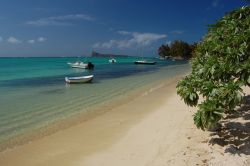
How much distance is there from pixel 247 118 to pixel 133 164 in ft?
12.9

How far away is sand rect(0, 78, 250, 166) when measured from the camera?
6.66m

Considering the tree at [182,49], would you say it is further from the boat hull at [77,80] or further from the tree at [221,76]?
the tree at [221,76]

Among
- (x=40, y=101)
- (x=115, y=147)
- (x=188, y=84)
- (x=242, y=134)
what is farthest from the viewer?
(x=40, y=101)

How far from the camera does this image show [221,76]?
626 centimetres

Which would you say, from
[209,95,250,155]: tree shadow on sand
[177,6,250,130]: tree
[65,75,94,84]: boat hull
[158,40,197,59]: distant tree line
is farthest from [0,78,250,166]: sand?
[158,40,197,59]: distant tree line

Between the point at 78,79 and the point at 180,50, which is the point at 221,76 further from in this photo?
the point at 180,50

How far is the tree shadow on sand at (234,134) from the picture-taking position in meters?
6.64

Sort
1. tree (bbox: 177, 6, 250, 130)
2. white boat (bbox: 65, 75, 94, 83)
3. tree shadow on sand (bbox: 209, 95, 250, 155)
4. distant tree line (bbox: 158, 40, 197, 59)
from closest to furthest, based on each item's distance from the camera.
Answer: tree (bbox: 177, 6, 250, 130)
tree shadow on sand (bbox: 209, 95, 250, 155)
white boat (bbox: 65, 75, 94, 83)
distant tree line (bbox: 158, 40, 197, 59)

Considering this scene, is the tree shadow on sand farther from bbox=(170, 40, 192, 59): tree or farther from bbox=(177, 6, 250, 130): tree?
bbox=(170, 40, 192, 59): tree

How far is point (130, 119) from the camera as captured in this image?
11914mm

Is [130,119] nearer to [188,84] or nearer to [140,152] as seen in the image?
[140,152]

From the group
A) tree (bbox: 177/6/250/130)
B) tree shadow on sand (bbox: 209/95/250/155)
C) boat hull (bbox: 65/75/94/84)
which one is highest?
tree (bbox: 177/6/250/130)

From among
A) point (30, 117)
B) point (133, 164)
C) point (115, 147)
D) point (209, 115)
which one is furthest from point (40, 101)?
point (209, 115)

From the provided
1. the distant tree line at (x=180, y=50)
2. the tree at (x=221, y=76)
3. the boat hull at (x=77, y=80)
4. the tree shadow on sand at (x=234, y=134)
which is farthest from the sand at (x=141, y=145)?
the distant tree line at (x=180, y=50)
